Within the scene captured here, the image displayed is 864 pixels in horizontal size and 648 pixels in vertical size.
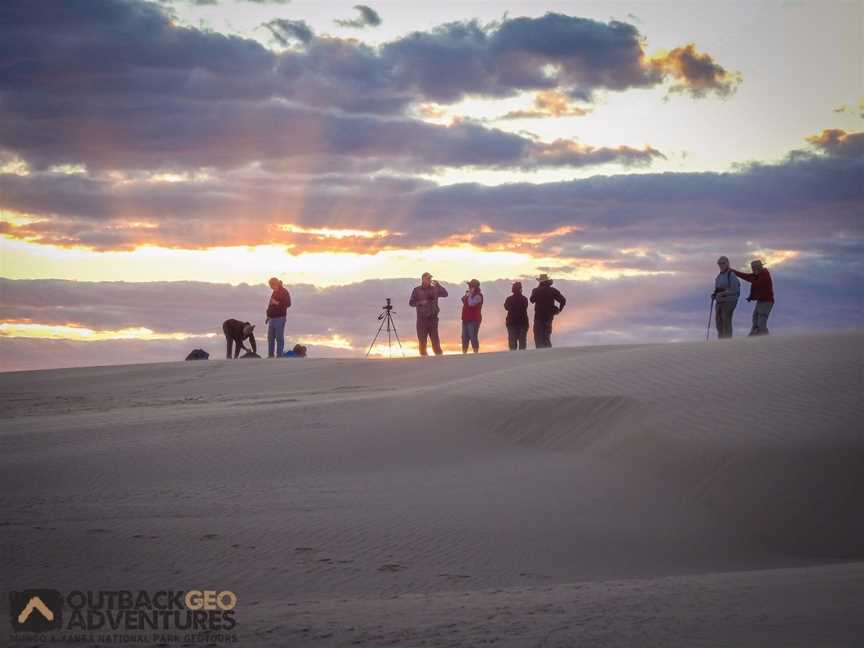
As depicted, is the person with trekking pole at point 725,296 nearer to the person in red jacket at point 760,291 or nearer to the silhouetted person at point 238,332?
the person in red jacket at point 760,291

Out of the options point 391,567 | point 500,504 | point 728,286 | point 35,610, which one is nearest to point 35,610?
point 35,610

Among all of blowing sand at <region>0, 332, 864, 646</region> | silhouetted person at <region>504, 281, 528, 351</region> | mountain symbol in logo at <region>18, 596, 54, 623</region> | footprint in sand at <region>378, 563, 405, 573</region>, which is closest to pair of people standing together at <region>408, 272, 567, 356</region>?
silhouetted person at <region>504, 281, 528, 351</region>

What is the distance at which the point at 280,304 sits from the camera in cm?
2469

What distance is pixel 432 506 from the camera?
1023 centimetres

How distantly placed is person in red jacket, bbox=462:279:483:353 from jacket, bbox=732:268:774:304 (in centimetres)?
680

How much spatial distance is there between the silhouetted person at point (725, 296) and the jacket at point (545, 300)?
13.3ft

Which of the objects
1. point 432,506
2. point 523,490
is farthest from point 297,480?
point 523,490

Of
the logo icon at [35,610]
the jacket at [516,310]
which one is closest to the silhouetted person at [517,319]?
the jacket at [516,310]

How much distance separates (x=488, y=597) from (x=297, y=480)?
15.7 feet

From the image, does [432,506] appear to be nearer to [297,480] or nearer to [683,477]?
[297,480]

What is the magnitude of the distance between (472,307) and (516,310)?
46.3 inches

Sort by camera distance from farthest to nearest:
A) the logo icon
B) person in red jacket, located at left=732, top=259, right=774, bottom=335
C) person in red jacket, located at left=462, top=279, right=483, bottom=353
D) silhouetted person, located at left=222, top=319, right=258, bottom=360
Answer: silhouetted person, located at left=222, top=319, right=258, bottom=360 < person in red jacket, located at left=462, top=279, right=483, bottom=353 < person in red jacket, located at left=732, top=259, right=774, bottom=335 < the logo icon

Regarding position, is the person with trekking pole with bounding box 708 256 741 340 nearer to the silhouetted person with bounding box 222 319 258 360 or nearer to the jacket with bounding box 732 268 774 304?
the jacket with bounding box 732 268 774 304

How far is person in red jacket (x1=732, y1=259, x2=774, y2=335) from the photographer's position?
65.8 ft
